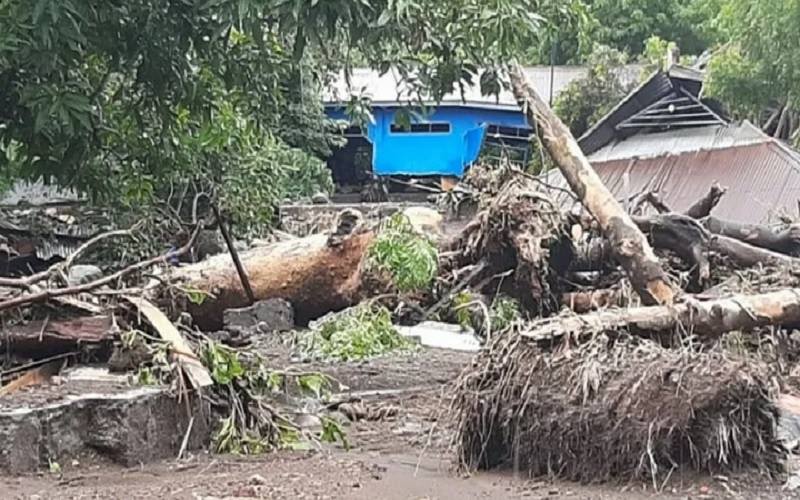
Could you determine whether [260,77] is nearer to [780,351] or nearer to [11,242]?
[780,351]

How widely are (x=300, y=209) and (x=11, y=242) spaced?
5.03 metres

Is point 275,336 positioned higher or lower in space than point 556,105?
lower

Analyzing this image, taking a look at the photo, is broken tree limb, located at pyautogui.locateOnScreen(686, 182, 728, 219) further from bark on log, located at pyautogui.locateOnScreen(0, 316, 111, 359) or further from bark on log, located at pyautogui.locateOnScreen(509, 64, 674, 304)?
bark on log, located at pyautogui.locateOnScreen(0, 316, 111, 359)

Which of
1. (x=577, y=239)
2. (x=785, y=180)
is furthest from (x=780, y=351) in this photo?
(x=785, y=180)

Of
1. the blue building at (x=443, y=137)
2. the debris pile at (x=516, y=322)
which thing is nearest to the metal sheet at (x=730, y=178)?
the debris pile at (x=516, y=322)

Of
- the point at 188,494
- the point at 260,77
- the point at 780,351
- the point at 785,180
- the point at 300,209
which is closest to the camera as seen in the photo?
the point at 188,494

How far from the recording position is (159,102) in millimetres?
7324

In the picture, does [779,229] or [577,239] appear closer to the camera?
[577,239]

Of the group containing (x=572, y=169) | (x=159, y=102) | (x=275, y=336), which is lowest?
(x=275, y=336)

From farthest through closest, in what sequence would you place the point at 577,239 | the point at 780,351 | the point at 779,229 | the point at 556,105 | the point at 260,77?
the point at 556,105
the point at 779,229
the point at 577,239
the point at 780,351
the point at 260,77

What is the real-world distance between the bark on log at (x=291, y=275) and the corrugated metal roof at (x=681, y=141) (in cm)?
832

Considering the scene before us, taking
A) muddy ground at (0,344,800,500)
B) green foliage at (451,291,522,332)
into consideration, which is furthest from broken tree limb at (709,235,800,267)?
muddy ground at (0,344,800,500)

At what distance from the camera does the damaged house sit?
15.7 metres

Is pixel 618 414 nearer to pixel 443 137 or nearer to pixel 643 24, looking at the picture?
pixel 443 137
